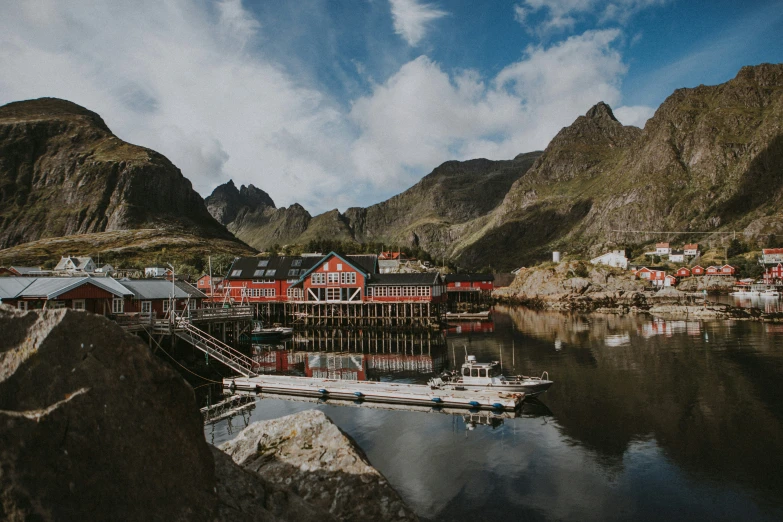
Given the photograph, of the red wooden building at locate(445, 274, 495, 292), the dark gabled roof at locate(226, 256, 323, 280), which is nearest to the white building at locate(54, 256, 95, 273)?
the dark gabled roof at locate(226, 256, 323, 280)

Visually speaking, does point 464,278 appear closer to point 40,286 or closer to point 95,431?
point 40,286

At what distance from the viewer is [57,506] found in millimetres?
4602

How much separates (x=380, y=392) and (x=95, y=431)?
95.8ft

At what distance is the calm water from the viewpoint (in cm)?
1914

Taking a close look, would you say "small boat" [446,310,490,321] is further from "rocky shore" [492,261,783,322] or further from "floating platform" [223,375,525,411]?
"floating platform" [223,375,525,411]

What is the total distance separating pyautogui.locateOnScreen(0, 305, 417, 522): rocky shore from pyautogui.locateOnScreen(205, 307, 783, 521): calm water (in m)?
14.7

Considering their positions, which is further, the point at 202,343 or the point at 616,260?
the point at 616,260

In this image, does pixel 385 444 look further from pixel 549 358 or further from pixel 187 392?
pixel 549 358

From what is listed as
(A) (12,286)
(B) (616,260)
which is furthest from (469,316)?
(B) (616,260)

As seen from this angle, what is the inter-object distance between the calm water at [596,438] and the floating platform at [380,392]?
1.41 metres

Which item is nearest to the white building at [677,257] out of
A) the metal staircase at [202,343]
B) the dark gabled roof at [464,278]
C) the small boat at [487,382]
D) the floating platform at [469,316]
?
the dark gabled roof at [464,278]

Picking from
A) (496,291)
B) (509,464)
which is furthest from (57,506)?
(496,291)

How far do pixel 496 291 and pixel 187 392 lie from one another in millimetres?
144801

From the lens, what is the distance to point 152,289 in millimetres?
→ 52562
